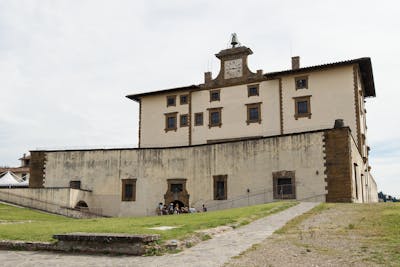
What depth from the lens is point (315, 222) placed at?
49.6 ft

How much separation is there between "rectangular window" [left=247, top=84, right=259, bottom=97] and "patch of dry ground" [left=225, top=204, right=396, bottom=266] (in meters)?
24.1

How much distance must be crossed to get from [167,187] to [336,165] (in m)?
13.5

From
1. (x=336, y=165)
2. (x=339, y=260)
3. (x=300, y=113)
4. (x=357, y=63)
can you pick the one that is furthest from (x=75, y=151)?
(x=339, y=260)

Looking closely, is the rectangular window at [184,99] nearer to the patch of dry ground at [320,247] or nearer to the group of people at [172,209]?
the group of people at [172,209]

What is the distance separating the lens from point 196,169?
33500 millimetres

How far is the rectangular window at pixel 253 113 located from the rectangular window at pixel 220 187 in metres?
7.97

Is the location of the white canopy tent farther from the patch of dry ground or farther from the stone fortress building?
the patch of dry ground

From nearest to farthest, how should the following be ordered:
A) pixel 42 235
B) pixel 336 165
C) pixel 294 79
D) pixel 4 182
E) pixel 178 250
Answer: pixel 178 250 → pixel 42 235 → pixel 336 165 → pixel 294 79 → pixel 4 182

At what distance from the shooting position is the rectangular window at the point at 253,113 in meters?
37.9

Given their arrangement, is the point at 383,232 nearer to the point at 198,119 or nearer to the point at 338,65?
the point at 338,65

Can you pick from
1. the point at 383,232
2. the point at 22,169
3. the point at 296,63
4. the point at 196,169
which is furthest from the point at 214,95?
the point at 22,169

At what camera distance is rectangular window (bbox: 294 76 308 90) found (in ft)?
120

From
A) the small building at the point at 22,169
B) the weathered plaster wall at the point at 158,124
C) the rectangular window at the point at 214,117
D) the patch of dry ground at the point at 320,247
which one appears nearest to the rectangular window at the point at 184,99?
the weathered plaster wall at the point at 158,124

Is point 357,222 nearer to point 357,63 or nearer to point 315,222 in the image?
point 315,222
